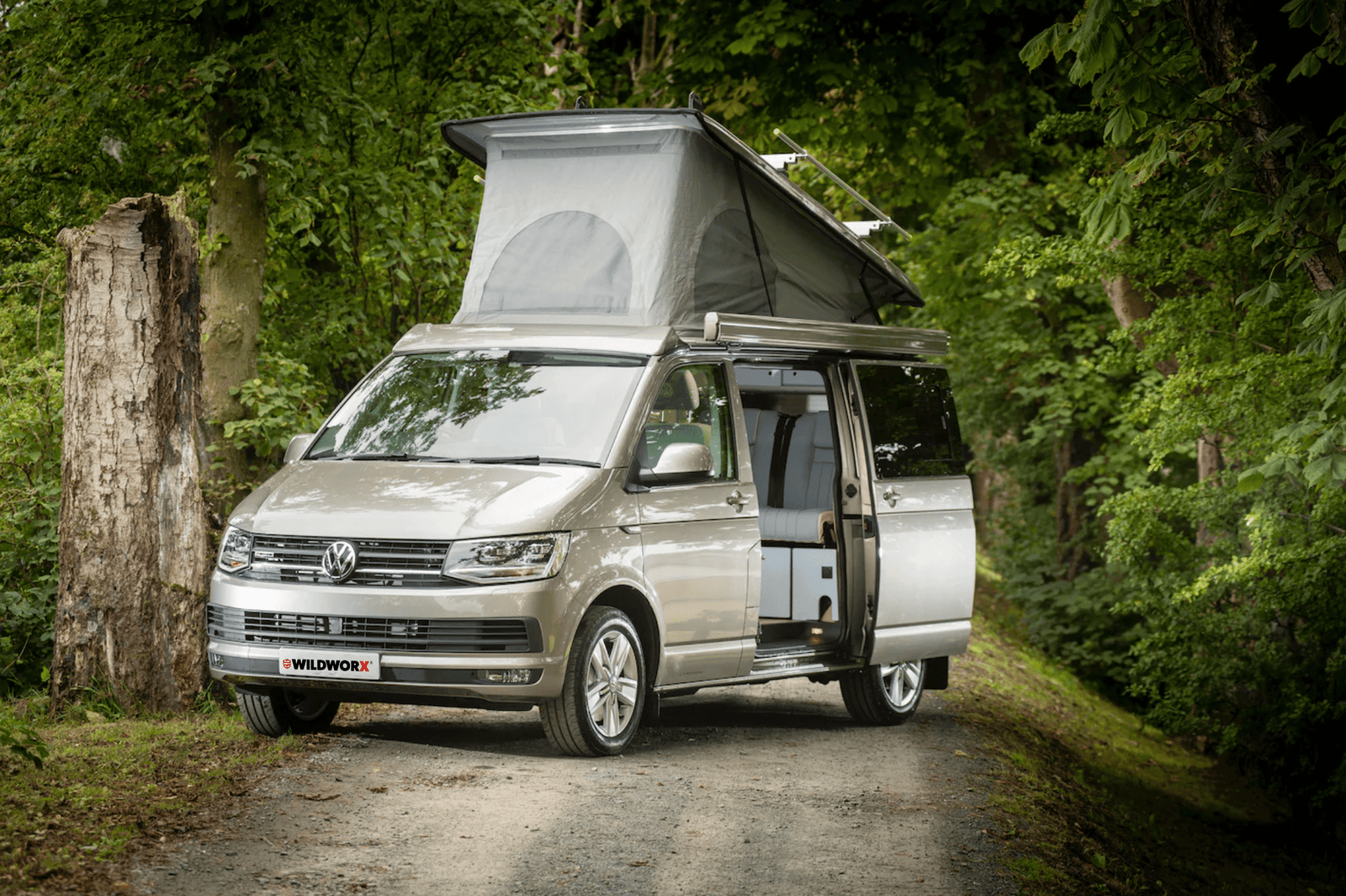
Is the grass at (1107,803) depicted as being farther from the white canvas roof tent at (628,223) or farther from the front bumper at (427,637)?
the white canvas roof tent at (628,223)

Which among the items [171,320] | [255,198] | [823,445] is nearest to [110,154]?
[255,198]

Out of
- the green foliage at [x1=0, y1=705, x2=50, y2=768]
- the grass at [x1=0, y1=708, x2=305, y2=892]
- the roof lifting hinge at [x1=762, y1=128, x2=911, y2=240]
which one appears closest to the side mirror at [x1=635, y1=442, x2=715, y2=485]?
the grass at [x1=0, y1=708, x2=305, y2=892]

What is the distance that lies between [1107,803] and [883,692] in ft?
6.86

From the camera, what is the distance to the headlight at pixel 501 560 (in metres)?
7.66

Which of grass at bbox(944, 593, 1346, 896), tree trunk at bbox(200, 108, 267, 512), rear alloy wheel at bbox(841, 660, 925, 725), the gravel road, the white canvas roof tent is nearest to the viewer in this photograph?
the gravel road

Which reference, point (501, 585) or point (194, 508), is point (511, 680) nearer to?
point (501, 585)

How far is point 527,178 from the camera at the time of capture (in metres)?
10.2

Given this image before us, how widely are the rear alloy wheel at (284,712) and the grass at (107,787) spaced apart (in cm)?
10

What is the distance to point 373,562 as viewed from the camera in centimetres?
775

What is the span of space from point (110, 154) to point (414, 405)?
5797 mm

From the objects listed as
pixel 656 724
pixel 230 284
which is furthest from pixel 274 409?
pixel 656 724

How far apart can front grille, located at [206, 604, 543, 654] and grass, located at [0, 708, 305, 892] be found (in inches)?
26.2

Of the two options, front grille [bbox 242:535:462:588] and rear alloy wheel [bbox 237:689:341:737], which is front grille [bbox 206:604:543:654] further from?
rear alloy wheel [bbox 237:689:341:737]

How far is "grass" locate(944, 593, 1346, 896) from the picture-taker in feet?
27.3
